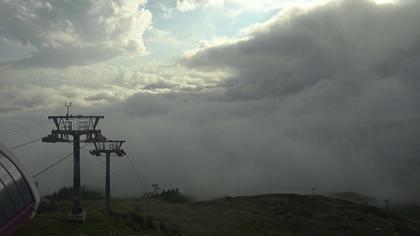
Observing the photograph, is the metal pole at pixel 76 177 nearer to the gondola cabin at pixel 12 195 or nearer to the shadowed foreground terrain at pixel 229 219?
the shadowed foreground terrain at pixel 229 219

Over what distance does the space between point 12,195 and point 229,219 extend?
9350 cm

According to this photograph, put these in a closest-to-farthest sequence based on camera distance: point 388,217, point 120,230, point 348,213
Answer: point 120,230
point 348,213
point 388,217

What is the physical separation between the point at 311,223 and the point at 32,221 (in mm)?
81962

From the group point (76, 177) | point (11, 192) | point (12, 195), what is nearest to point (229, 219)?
point (76, 177)

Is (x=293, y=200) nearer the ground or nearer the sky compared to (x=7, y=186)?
nearer the ground

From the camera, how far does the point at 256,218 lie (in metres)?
120

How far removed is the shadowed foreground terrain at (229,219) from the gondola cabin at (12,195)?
461 inches

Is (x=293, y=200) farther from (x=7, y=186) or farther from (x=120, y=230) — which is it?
(x=7, y=186)

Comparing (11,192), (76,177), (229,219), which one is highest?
(11,192)

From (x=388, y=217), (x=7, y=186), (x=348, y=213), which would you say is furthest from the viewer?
Answer: (x=388, y=217)

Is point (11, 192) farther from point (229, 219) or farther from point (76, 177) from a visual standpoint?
point (229, 219)

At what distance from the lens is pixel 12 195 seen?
30.7 meters

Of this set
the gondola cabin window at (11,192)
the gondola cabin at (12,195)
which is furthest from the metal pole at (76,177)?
the gondola cabin window at (11,192)

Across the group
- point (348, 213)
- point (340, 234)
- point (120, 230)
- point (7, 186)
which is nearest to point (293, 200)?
point (348, 213)
